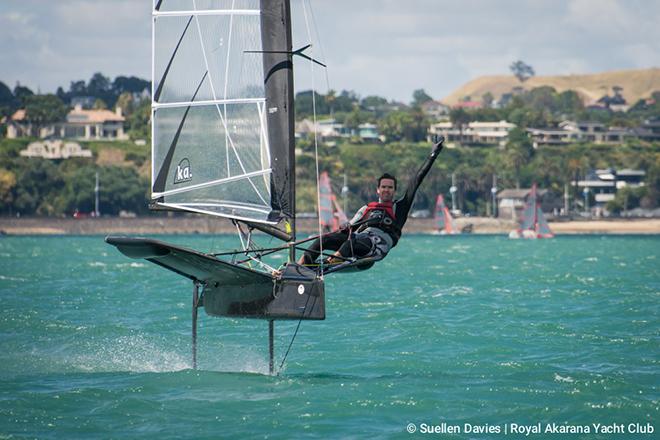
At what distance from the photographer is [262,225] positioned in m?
15.9

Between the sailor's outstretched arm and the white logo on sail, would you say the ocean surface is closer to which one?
the sailor's outstretched arm

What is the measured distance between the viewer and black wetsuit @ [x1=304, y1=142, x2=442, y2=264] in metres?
15.7

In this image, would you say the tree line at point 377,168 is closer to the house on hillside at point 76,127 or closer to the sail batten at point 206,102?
the house on hillside at point 76,127

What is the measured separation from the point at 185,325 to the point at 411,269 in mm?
23948

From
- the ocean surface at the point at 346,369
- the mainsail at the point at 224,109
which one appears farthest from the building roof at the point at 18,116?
the mainsail at the point at 224,109

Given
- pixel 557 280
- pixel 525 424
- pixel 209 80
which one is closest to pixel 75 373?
pixel 209 80

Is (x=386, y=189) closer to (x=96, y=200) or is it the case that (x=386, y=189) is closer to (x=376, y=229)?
(x=376, y=229)

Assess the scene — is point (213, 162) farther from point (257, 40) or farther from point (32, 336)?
point (32, 336)

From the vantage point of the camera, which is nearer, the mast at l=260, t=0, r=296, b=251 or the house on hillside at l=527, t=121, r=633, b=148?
the mast at l=260, t=0, r=296, b=251

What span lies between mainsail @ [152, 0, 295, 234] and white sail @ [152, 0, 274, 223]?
0.01 metres

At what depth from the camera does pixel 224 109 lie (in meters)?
16.0

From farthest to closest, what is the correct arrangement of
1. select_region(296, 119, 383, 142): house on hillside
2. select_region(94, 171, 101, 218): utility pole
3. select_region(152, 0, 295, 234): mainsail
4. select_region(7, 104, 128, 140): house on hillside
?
1. select_region(296, 119, 383, 142): house on hillside
2. select_region(7, 104, 128, 140): house on hillside
3. select_region(94, 171, 101, 218): utility pole
4. select_region(152, 0, 295, 234): mainsail

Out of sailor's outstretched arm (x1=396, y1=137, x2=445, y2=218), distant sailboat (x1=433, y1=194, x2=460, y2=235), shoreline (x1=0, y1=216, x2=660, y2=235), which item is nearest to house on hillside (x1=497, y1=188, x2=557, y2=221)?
distant sailboat (x1=433, y1=194, x2=460, y2=235)

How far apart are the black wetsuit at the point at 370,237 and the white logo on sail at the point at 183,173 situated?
177 centimetres
